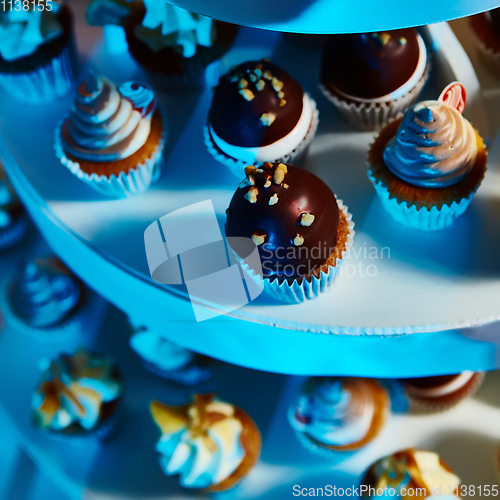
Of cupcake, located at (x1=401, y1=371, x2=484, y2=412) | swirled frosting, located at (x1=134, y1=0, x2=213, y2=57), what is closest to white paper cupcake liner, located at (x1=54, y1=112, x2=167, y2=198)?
swirled frosting, located at (x1=134, y1=0, x2=213, y2=57)

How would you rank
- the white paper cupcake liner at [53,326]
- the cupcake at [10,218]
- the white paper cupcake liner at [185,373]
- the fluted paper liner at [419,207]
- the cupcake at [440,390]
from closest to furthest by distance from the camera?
the fluted paper liner at [419,207], the cupcake at [440,390], the white paper cupcake liner at [185,373], the white paper cupcake liner at [53,326], the cupcake at [10,218]

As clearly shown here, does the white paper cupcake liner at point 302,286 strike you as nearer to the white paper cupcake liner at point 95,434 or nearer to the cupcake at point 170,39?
the cupcake at point 170,39

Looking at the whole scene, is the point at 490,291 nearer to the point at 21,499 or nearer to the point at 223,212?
the point at 223,212

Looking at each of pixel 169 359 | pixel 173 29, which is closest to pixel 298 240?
pixel 173 29

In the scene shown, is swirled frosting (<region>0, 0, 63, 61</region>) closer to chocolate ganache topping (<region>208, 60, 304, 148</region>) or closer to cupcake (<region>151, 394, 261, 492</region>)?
chocolate ganache topping (<region>208, 60, 304, 148</region>)

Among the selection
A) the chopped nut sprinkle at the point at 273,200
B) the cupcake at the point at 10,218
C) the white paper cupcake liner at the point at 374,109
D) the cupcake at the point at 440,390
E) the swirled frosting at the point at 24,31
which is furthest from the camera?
the cupcake at the point at 10,218

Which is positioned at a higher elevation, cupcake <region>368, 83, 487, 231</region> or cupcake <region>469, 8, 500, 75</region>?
cupcake <region>469, 8, 500, 75</region>

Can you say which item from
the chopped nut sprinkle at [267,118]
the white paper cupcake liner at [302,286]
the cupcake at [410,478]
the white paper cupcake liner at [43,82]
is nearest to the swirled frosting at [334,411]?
the cupcake at [410,478]
